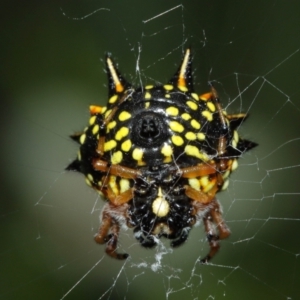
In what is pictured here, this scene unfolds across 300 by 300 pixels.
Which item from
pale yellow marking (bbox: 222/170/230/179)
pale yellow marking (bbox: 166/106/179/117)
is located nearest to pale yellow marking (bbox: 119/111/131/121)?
pale yellow marking (bbox: 166/106/179/117)

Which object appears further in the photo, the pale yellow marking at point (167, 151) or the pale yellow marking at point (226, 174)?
the pale yellow marking at point (226, 174)

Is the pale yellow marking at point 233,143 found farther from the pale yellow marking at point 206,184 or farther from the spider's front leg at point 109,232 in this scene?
the spider's front leg at point 109,232

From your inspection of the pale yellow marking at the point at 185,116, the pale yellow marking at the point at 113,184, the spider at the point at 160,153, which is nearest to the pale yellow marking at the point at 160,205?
the spider at the point at 160,153

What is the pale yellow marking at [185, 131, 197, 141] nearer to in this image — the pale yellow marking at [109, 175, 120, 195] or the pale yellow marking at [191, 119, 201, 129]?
the pale yellow marking at [191, 119, 201, 129]

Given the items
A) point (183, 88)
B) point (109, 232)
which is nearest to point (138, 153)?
point (183, 88)

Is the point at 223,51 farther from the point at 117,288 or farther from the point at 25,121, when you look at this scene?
the point at 117,288
